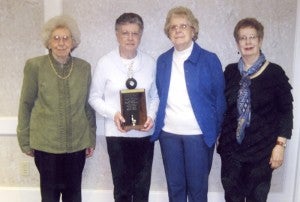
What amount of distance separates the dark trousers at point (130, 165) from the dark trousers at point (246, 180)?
49cm

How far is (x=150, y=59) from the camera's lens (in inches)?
89.2

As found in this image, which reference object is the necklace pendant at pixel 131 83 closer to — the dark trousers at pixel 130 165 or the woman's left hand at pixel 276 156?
the dark trousers at pixel 130 165

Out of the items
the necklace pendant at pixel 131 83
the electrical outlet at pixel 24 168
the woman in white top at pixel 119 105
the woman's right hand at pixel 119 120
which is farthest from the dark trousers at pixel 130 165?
the electrical outlet at pixel 24 168

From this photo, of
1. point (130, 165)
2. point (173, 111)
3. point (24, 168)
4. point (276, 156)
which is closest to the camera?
point (276, 156)

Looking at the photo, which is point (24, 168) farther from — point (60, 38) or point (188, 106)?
point (188, 106)

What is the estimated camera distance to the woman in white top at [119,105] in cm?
214

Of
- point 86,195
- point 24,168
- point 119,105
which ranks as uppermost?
point 119,105

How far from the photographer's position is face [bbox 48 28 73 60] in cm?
206

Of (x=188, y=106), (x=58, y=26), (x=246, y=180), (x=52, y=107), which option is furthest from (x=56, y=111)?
(x=246, y=180)

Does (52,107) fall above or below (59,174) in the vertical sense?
above

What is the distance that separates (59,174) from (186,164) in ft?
Answer: 2.54

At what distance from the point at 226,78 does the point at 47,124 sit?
1.12m

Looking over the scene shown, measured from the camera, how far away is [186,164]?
2.12 m

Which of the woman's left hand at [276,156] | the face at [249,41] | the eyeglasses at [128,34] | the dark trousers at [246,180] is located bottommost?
the dark trousers at [246,180]
